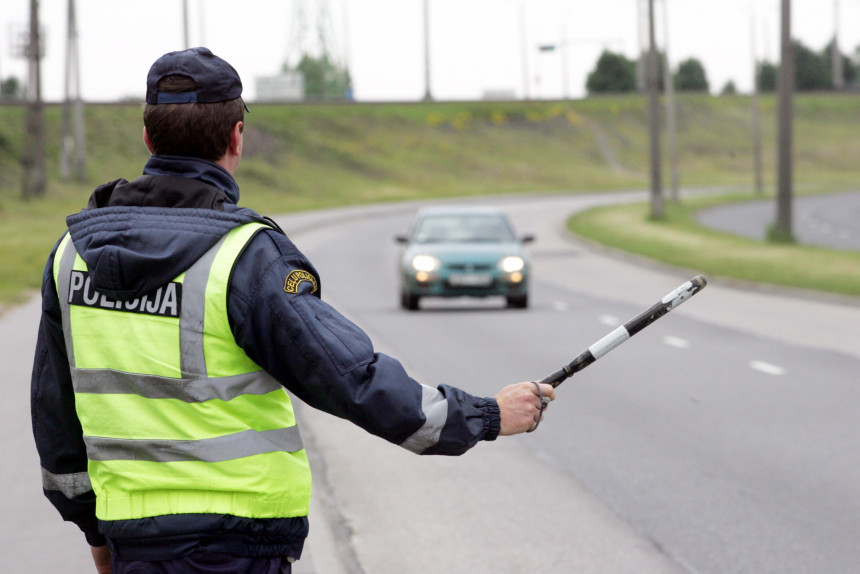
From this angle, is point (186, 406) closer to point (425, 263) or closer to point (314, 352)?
point (314, 352)

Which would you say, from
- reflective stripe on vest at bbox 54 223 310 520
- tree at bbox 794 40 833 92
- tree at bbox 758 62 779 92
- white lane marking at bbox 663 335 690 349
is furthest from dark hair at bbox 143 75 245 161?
tree at bbox 794 40 833 92

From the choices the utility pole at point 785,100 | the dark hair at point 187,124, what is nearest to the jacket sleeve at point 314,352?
the dark hair at point 187,124

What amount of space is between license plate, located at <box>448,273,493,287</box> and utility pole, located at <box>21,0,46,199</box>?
31456 millimetres

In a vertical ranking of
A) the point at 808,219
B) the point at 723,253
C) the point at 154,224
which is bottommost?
the point at 723,253

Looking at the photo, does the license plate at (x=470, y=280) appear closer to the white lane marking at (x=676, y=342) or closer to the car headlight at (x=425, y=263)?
the car headlight at (x=425, y=263)

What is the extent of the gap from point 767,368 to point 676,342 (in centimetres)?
253

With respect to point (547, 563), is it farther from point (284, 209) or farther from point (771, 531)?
point (284, 209)

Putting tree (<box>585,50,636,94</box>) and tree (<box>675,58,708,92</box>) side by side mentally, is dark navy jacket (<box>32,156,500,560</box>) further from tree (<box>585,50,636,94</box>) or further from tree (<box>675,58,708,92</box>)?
tree (<box>675,58,708,92</box>)

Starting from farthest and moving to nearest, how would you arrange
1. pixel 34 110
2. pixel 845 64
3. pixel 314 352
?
1. pixel 845 64
2. pixel 34 110
3. pixel 314 352

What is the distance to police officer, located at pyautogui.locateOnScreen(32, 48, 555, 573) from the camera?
257 cm

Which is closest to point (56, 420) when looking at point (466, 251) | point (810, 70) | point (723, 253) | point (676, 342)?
point (676, 342)

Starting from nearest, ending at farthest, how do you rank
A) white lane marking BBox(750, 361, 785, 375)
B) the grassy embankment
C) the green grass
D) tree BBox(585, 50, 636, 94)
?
white lane marking BBox(750, 361, 785, 375)
the green grass
the grassy embankment
tree BBox(585, 50, 636, 94)

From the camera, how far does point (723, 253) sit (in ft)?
95.8

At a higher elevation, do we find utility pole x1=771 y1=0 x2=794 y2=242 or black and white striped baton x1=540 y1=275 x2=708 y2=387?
utility pole x1=771 y1=0 x2=794 y2=242
